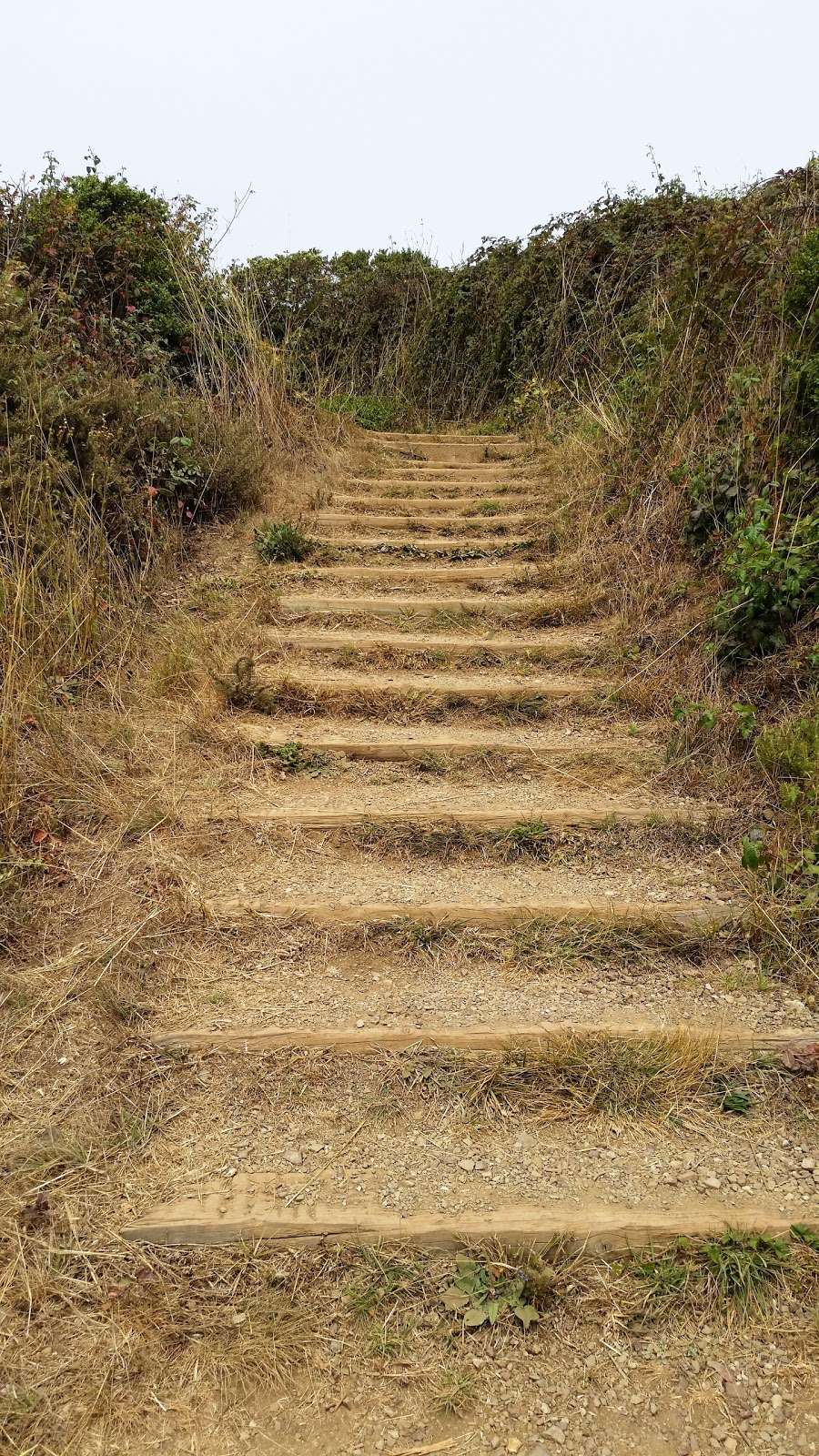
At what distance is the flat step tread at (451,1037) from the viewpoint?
2205mm

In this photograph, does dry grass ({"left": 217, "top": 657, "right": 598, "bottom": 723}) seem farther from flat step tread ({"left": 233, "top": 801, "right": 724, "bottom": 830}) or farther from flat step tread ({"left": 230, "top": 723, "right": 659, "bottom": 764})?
flat step tread ({"left": 233, "top": 801, "right": 724, "bottom": 830})

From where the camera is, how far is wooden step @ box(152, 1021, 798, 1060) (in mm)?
2203

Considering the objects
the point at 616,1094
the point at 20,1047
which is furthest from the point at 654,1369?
the point at 20,1047

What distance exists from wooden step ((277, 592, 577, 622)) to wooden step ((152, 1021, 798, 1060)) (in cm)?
275

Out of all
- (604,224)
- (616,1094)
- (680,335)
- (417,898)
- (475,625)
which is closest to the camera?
(616,1094)

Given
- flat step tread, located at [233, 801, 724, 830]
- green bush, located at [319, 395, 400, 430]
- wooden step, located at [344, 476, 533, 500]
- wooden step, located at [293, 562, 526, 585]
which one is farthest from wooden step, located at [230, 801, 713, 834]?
green bush, located at [319, 395, 400, 430]

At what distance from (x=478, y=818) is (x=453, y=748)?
535mm

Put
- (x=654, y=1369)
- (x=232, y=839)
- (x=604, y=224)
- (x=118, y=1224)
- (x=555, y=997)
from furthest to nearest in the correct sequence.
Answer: (x=604, y=224) → (x=232, y=839) → (x=555, y=997) → (x=118, y=1224) → (x=654, y=1369)

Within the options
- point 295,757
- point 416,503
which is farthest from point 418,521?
point 295,757

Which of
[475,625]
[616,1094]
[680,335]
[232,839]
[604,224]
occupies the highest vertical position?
[604,224]

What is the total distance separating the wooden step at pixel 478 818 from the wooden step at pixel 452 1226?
4.52ft

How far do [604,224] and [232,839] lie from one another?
747 centimetres

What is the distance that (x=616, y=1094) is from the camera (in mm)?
2104

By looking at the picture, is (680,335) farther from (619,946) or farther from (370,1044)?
(370,1044)
